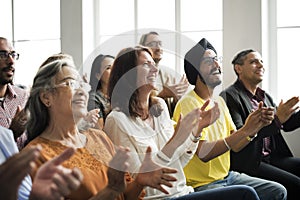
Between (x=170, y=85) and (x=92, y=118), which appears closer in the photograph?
(x=92, y=118)

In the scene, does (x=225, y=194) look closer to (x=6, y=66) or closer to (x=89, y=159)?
(x=89, y=159)

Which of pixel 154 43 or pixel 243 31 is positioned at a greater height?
pixel 243 31

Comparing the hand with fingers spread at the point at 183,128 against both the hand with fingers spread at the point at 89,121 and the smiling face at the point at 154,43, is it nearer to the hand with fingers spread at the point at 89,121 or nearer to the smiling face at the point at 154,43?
the hand with fingers spread at the point at 89,121

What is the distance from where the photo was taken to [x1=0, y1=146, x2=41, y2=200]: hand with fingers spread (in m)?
1.12

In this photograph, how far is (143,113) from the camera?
2246 millimetres

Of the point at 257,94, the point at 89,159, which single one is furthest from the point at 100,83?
the point at 257,94

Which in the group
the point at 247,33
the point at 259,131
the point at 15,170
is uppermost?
the point at 247,33

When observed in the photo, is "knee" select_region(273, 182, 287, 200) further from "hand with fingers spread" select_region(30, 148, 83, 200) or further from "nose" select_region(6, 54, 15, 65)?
"hand with fingers spread" select_region(30, 148, 83, 200)

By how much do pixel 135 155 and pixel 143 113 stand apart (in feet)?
0.79

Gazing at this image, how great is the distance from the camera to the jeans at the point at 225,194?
85.7 inches

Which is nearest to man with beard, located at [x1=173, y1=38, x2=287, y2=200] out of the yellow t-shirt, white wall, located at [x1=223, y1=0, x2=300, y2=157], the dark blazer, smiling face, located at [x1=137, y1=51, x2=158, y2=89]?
the yellow t-shirt

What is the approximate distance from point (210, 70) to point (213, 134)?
0.38 meters

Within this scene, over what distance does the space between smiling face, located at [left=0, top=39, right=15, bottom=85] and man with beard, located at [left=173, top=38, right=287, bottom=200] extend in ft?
3.45

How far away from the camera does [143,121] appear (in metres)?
2.24
